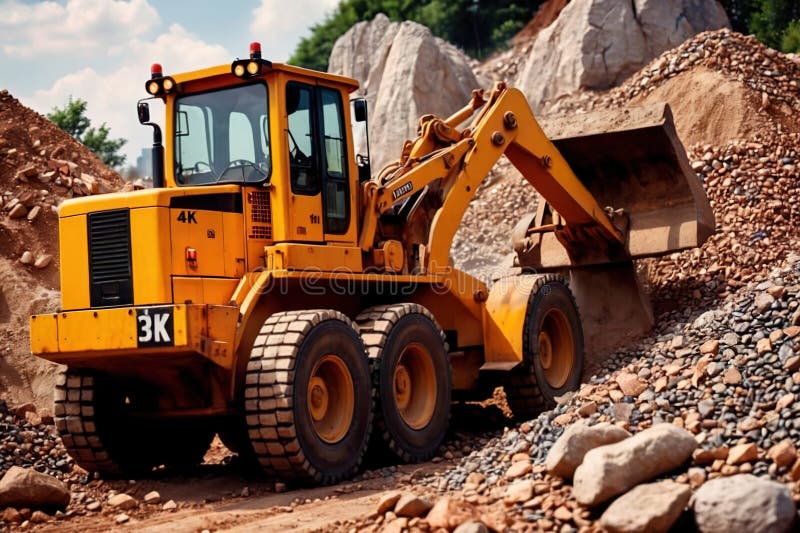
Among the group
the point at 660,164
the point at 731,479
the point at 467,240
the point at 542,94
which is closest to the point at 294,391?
the point at 731,479

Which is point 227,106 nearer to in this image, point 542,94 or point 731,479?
point 731,479

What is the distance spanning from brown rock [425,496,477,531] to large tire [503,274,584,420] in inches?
159

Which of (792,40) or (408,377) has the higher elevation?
(792,40)

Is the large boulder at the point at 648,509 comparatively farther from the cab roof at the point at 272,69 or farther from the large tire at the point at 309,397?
the cab roof at the point at 272,69

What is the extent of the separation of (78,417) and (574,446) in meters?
3.93

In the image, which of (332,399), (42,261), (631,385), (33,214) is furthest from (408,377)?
(33,214)

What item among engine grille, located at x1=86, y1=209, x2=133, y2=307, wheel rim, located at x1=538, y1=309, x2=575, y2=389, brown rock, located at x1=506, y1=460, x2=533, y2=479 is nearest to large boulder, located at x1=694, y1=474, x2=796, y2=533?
brown rock, located at x1=506, y1=460, x2=533, y2=479

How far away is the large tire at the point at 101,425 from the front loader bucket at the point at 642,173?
5.51 metres

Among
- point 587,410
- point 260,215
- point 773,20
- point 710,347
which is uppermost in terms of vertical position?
point 773,20

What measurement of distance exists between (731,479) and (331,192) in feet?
13.8

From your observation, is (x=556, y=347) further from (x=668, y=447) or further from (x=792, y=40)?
(x=792, y=40)

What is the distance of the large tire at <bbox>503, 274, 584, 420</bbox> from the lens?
9570 millimetres

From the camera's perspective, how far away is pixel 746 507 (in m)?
4.89

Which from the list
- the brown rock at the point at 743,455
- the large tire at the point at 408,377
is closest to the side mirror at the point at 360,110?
the large tire at the point at 408,377
